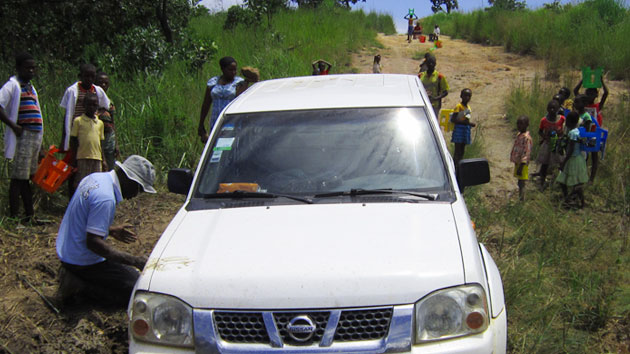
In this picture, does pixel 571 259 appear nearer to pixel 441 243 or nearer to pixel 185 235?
pixel 441 243

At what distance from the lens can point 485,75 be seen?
16.2 meters

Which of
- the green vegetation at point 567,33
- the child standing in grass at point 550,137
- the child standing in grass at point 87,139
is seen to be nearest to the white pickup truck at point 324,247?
the child standing in grass at point 87,139

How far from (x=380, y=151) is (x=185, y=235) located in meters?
1.32

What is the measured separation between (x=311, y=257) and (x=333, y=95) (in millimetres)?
1739

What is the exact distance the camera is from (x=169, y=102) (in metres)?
9.80

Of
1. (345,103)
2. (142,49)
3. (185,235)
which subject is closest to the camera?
(185,235)

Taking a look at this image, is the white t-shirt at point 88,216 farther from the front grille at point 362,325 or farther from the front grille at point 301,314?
the front grille at point 362,325

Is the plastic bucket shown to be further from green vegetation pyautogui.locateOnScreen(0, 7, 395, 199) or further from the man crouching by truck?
the man crouching by truck

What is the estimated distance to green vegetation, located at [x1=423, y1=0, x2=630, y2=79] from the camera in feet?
48.1

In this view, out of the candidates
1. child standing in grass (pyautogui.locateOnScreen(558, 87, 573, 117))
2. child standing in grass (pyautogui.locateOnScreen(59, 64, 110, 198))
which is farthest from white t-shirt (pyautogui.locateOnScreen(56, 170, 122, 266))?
child standing in grass (pyautogui.locateOnScreen(558, 87, 573, 117))

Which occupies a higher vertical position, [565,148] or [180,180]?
[180,180]

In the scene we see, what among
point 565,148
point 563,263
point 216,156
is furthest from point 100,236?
point 565,148

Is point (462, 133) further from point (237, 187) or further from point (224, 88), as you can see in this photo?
point (237, 187)

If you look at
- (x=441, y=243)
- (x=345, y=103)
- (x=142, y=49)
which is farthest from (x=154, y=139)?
(x=441, y=243)
